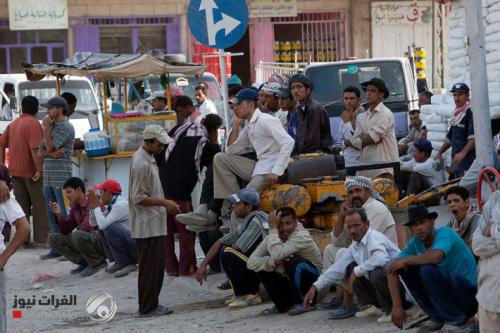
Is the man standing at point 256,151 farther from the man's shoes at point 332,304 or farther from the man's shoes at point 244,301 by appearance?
the man's shoes at point 332,304

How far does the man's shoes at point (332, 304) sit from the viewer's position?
32.6 feet

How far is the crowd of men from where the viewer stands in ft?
28.0

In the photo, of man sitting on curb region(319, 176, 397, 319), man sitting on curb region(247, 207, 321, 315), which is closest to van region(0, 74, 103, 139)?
man sitting on curb region(247, 207, 321, 315)

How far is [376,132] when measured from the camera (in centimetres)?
1152

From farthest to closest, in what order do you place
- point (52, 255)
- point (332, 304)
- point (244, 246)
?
point (52, 255) → point (244, 246) → point (332, 304)

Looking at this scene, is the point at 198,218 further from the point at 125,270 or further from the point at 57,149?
the point at 57,149

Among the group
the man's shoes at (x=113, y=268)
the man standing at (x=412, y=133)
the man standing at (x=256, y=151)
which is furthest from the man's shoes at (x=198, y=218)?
the man standing at (x=412, y=133)

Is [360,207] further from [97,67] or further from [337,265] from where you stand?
[97,67]

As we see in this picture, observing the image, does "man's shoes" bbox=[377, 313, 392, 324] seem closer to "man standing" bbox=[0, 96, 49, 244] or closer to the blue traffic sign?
the blue traffic sign

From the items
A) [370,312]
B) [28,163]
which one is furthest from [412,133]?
[370,312]

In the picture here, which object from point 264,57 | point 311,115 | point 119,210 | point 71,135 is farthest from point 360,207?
point 264,57

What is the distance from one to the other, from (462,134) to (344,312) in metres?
2.69

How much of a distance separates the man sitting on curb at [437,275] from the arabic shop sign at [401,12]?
27798 mm

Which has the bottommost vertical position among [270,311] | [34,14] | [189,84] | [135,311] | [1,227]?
[135,311]
